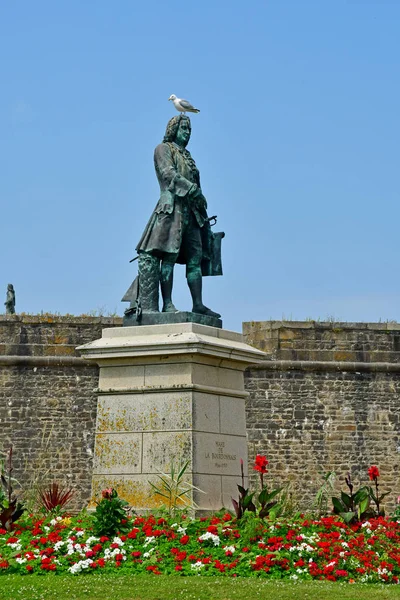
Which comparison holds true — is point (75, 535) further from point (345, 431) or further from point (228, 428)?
point (345, 431)

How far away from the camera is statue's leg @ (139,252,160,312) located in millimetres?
9438

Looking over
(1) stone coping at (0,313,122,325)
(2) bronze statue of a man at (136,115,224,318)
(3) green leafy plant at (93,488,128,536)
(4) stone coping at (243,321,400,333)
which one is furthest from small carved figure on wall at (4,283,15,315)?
(3) green leafy plant at (93,488,128,536)

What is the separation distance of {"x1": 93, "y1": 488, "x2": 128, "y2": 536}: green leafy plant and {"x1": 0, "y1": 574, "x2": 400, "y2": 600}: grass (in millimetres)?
885

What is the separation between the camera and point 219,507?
8.84 metres

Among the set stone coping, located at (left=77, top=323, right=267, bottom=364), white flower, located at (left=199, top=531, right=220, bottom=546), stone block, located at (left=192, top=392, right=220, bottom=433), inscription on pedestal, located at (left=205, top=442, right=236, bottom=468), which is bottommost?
white flower, located at (left=199, top=531, right=220, bottom=546)

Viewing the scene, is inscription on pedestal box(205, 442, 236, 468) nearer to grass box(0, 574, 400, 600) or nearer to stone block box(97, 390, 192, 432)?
stone block box(97, 390, 192, 432)

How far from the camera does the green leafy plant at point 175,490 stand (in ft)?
27.7

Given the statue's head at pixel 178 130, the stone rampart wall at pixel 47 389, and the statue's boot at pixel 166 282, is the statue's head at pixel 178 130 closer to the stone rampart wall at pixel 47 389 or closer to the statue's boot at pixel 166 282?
the statue's boot at pixel 166 282

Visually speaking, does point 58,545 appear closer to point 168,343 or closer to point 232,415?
point 168,343

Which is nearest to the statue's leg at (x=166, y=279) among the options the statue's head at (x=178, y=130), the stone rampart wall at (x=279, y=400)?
the statue's head at (x=178, y=130)

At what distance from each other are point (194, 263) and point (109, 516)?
2668 mm

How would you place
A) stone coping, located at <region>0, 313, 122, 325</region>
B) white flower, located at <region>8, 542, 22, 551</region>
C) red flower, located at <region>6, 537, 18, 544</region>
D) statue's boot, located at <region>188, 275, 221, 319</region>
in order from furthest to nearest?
stone coping, located at <region>0, 313, 122, 325</region>
statue's boot, located at <region>188, 275, 221, 319</region>
red flower, located at <region>6, 537, 18, 544</region>
white flower, located at <region>8, 542, 22, 551</region>

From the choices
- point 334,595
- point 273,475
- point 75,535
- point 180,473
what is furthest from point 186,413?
point 273,475

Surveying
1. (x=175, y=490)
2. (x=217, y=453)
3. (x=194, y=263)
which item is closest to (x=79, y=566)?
(x=175, y=490)
